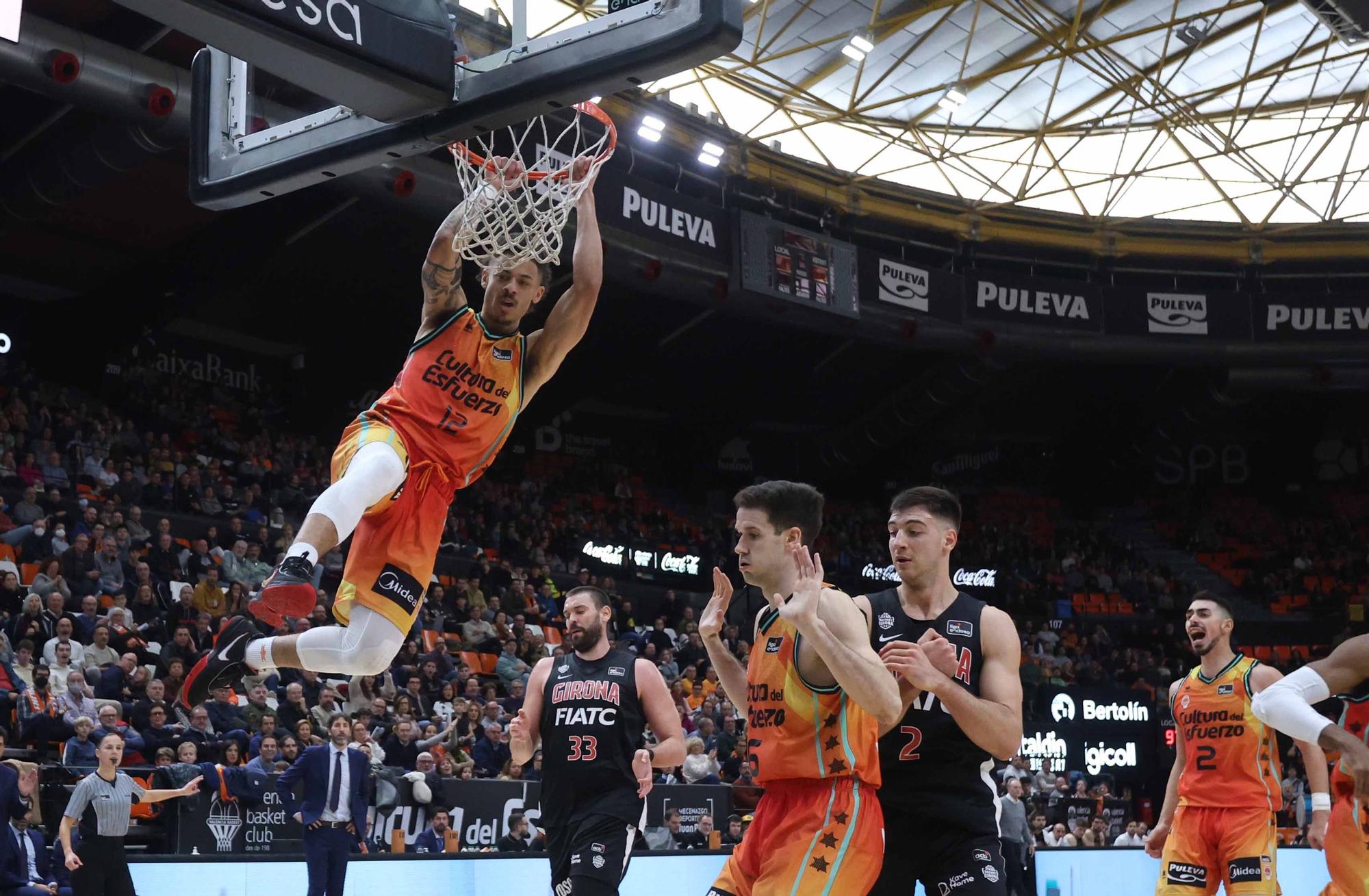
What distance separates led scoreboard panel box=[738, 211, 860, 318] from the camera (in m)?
23.0

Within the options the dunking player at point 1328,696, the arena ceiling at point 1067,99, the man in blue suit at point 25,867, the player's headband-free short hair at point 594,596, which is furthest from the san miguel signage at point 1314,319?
the man in blue suit at point 25,867

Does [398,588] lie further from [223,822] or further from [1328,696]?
[223,822]

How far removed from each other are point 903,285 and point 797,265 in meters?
2.64

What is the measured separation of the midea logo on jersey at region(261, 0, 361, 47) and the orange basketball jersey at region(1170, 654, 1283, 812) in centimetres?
641

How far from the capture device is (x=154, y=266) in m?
21.5

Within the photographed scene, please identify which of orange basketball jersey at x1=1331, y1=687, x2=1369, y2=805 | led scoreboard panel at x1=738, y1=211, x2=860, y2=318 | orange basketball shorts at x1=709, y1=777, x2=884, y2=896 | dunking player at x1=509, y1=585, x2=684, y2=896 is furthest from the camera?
led scoreboard panel at x1=738, y1=211, x2=860, y2=318

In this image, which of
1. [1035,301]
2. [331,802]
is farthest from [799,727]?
[1035,301]

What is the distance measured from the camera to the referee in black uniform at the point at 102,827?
9.91 m

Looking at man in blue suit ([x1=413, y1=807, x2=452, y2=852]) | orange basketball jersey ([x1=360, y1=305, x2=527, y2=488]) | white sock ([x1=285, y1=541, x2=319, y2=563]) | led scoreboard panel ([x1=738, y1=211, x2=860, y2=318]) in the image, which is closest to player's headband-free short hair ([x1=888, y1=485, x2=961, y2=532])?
orange basketball jersey ([x1=360, y1=305, x2=527, y2=488])

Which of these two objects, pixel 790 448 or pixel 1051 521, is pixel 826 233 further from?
pixel 1051 521

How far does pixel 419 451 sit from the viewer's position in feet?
19.6

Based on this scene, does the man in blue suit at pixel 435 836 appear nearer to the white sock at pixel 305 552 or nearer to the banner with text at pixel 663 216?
the white sock at pixel 305 552

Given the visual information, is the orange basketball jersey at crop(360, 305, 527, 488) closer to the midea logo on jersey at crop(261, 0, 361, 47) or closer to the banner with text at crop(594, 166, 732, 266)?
the midea logo on jersey at crop(261, 0, 361, 47)

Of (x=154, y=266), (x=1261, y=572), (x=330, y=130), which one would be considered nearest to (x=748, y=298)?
(x=154, y=266)
